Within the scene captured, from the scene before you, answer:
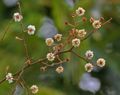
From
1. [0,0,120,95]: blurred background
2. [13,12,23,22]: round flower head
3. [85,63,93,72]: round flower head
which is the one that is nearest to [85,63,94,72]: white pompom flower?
[85,63,93,72]: round flower head

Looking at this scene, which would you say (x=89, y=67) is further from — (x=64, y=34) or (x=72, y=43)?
(x=64, y=34)

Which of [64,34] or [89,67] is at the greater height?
[64,34]

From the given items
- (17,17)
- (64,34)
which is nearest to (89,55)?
(17,17)

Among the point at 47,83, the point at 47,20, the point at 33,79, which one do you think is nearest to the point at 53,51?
the point at 33,79

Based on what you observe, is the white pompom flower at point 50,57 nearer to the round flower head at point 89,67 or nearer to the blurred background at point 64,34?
the round flower head at point 89,67

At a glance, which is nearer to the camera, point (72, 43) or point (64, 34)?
point (72, 43)

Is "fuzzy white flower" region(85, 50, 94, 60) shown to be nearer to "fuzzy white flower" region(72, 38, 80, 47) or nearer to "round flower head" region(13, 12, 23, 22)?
"fuzzy white flower" region(72, 38, 80, 47)

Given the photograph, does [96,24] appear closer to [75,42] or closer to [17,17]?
[75,42]

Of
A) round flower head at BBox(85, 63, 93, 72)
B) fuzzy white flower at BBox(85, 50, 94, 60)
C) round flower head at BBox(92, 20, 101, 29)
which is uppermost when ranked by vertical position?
round flower head at BBox(92, 20, 101, 29)

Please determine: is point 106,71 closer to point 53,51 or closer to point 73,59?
point 73,59

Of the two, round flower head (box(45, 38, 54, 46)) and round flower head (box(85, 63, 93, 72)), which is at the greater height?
round flower head (box(45, 38, 54, 46))
